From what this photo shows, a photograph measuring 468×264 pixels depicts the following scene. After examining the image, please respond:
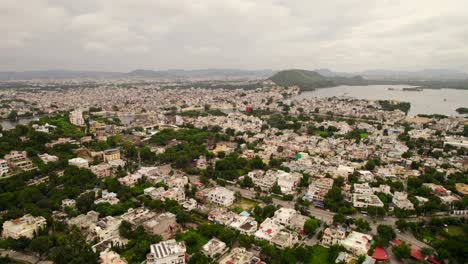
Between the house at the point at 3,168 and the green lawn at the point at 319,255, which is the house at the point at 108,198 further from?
the green lawn at the point at 319,255

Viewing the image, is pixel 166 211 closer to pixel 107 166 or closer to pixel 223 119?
pixel 107 166

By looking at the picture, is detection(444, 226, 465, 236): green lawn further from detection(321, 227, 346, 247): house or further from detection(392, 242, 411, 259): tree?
detection(321, 227, 346, 247): house

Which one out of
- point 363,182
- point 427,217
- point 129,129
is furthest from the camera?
point 129,129

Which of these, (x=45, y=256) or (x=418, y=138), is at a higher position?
(x=418, y=138)

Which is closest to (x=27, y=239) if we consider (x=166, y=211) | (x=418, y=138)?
(x=166, y=211)

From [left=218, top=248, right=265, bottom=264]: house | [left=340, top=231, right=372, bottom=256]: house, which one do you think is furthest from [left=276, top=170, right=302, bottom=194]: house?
[left=218, top=248, right=265, bottom=264]: house

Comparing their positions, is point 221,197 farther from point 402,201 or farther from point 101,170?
point 402,201

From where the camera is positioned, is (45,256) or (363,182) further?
(363,182)
